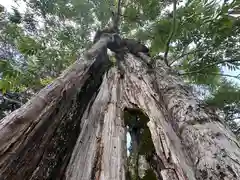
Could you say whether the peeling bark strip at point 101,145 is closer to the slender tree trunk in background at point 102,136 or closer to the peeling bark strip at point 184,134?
the slender tree trunk in background at point 102,136

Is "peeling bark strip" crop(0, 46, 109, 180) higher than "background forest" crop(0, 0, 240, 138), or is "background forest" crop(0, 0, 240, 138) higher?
"background forest" crop(0, 0, 240, 138)

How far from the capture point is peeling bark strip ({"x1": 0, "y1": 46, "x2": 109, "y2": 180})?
124cm

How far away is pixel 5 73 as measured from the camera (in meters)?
3.62

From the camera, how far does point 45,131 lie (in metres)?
1.66

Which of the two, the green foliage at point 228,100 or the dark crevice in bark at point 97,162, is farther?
the green foliage at point 228,100

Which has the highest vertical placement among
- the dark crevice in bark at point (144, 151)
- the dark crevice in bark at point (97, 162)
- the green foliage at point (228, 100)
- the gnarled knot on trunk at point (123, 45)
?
the gnarled knot on trunk at point (123, 45)

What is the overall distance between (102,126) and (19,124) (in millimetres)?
856

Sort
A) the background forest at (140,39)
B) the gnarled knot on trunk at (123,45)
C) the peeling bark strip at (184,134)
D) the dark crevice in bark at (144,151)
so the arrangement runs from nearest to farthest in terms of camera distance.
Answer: the peeling bark strip at (184,134) → the dark crevice in bark at (144,151) → the background forest at (140,39) → the gnarled knot on trunk at (123,45)

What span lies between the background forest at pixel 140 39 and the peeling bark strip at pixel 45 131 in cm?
169

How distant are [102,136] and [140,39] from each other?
474cm

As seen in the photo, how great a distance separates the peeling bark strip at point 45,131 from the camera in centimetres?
124

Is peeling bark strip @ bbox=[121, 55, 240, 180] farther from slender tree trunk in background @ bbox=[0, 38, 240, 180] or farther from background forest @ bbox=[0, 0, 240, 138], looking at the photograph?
background forest @ bbox=[0, 0, 240, 138]

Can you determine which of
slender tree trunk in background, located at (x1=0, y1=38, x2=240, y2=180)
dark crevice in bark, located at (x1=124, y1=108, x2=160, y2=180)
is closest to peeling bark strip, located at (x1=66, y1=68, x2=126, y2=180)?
slender tree trunk in background, located at (x1=0, y1=38, x2=240, y2=180)

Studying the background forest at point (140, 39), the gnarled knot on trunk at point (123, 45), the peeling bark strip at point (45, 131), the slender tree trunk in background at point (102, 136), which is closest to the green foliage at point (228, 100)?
the background forest at point (140, 39)
